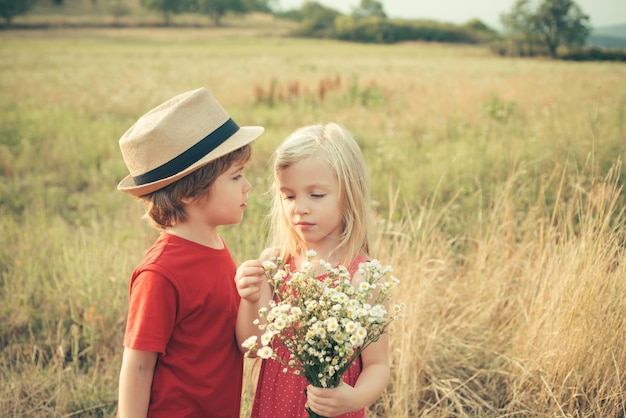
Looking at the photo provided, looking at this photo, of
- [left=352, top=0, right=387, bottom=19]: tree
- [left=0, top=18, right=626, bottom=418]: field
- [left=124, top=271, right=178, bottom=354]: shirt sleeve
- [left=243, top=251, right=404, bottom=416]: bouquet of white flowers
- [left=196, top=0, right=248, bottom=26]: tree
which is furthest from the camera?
[left=352, top=0, right=387, bottom=19]: tree

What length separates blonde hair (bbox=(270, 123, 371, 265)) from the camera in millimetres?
2027

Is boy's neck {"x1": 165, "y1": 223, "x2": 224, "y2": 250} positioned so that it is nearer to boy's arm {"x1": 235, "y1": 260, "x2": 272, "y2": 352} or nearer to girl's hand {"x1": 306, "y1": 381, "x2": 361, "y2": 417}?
boy's arm {"x1": 235, "y1": 260, "x2": 272, "y2": 352}

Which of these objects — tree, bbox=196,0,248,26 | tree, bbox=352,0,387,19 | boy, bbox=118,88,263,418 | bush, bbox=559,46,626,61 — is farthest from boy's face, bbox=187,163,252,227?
tree, bbox=352,0,387,19

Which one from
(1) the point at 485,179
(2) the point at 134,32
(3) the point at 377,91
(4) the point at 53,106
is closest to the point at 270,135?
(3) the point at 377,91

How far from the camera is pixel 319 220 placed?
6.59ft

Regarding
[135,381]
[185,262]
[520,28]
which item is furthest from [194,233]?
[520,28]

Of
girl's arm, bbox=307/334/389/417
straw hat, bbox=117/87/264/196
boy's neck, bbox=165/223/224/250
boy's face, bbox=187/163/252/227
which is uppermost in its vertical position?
straw hat, bbox=117/87/264/196

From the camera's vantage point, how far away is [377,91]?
11.6m

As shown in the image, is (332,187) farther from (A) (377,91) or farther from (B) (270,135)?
(A) (377,91)

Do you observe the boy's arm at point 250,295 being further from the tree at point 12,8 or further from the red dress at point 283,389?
the tree at point 12,8

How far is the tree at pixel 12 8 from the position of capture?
4122cm

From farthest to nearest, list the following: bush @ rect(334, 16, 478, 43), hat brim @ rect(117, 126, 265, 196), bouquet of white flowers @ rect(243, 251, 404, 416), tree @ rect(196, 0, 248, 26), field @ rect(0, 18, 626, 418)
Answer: tree @ rect(196, 0, 248, 26), bush @ rect(334, 16, 478, 43), field @ rect(0, 18, 626, 418), hat brim @ rect(117, 126, 265, 196), bouquet of white flowers @ rect(243, 251, 404, 416)

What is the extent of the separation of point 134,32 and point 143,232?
57492 millimetres

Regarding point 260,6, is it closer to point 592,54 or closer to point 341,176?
point 592,54
